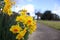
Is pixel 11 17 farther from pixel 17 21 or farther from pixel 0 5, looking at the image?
pixel 0 5

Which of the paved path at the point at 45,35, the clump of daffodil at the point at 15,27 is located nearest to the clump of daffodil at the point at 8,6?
the clump of daffodil at the point at 15,27

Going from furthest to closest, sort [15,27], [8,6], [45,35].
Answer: [45,35] < [8,6] < [15,27]

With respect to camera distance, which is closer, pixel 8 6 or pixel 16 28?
pixel 16 28

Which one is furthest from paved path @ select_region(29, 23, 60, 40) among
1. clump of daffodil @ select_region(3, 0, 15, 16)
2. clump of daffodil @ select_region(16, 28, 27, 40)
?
clump of daffodil @ select_region(16, 28, 27, 40)

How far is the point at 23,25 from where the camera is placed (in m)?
2.62

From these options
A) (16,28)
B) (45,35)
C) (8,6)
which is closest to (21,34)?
(16,28)

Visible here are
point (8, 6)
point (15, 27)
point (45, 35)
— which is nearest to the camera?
point (15, 27)

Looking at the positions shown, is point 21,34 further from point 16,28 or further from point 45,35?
point 45,35

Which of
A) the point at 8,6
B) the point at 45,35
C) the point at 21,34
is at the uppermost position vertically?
the point at 8,6

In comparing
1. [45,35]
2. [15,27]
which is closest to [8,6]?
[15,27]

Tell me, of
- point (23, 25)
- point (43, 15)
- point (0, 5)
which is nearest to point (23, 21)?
point (23, 25)

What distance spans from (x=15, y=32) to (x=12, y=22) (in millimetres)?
178

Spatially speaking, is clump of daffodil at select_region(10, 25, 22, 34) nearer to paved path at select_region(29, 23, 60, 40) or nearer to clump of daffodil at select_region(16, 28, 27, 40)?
clump of daffodil at select_region(16, 28, 27, 40)

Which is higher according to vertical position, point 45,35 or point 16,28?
point 16,28
